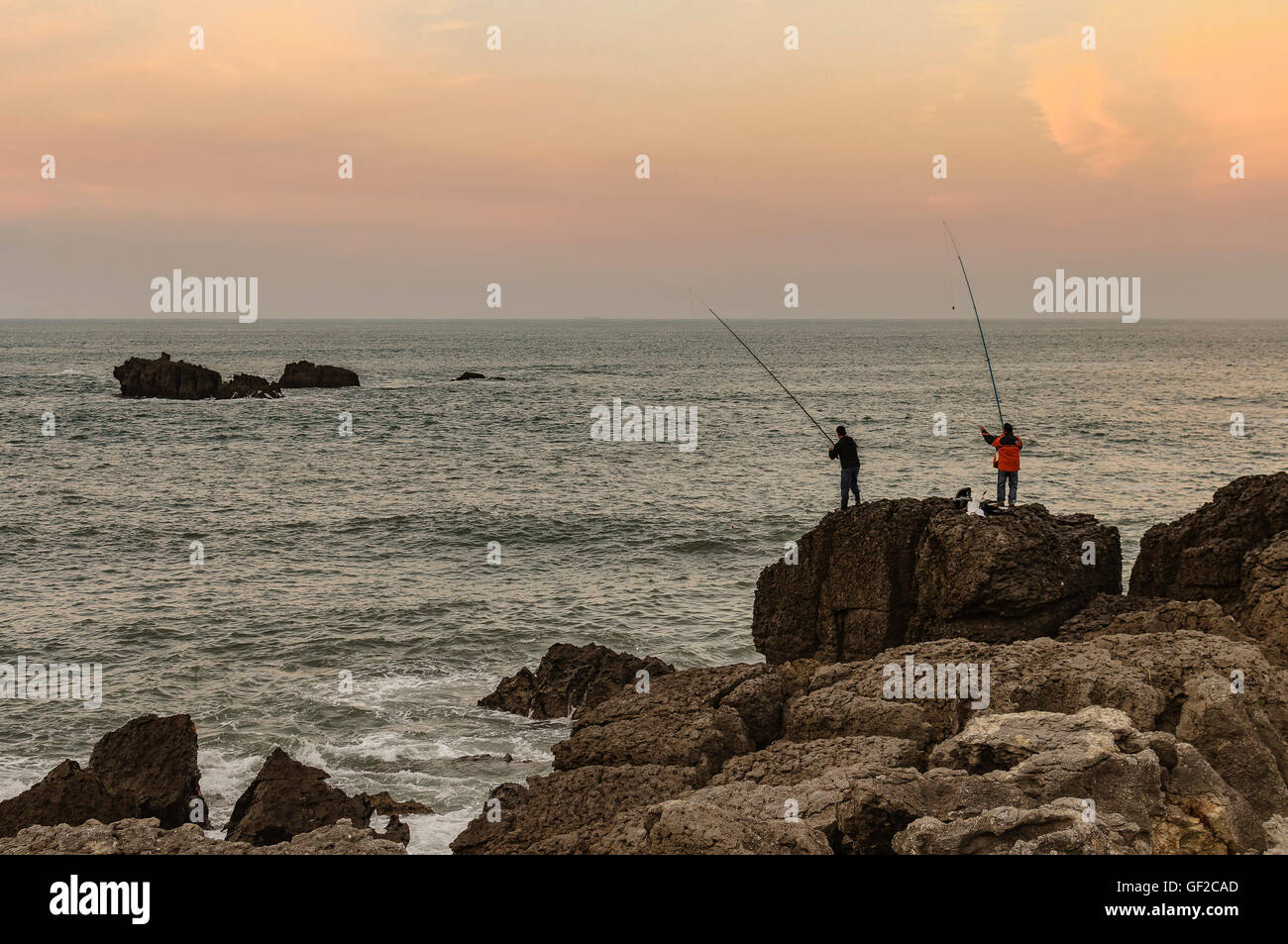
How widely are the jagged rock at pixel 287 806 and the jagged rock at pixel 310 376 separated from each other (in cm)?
7874

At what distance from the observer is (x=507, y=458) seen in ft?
160

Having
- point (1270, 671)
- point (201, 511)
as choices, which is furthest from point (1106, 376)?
point (1270, 671)

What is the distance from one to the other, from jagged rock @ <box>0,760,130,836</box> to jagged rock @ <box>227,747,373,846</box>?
1448 millimetres

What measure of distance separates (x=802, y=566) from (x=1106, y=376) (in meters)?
95.0

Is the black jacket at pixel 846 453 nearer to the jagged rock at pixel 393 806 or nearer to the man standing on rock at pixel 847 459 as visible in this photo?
the man standing on rock at pixel 847 459

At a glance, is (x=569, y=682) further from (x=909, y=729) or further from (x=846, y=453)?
(x=909, y=729)

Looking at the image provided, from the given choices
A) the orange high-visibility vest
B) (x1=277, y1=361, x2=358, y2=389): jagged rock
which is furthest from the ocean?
(x1=277, y1=361, x2=358, y2=389): jagged rock

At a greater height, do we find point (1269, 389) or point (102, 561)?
point (1269, 389)

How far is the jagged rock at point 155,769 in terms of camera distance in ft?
42.2

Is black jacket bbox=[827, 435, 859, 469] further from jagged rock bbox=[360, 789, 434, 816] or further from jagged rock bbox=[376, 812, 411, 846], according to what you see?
jagged rock bbox=[376, 812, 411, 846]

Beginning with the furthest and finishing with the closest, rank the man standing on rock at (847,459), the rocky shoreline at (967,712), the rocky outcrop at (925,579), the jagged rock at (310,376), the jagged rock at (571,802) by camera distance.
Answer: the jagged rock at (310,376) → the man standing on rock at (847,459) → the rocky outcrop at (925,579) → the jagged rock at (571,802) → the rocky shoreline at (967,712)

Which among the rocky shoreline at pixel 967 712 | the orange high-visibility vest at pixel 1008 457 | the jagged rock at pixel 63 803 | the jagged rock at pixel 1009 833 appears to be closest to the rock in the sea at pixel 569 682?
the rocky shoreline at pixel 967 712

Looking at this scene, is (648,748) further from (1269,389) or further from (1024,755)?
(1269,389)

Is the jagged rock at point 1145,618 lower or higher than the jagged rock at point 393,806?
higher
